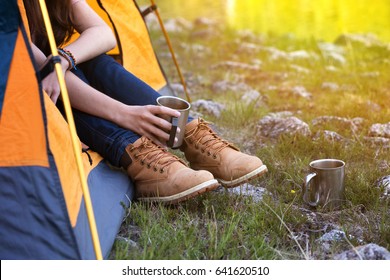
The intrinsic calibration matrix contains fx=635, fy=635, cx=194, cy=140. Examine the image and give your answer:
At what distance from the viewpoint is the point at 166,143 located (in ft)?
7.83

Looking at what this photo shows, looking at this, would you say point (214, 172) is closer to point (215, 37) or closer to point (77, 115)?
point (77, 115)

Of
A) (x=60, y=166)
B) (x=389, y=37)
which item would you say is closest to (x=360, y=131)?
(x=60, y=166)

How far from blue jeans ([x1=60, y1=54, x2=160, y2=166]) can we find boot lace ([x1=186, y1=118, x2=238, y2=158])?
205mm

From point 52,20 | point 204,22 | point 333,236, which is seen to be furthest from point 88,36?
point 204,22

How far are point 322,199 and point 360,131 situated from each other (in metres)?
1.07

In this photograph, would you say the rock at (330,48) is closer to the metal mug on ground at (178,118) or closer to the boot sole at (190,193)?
the metal mug on ground at (178,118)

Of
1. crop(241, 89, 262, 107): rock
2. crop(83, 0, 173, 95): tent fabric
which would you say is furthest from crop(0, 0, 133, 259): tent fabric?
crop(241, 89, 262, 107): rock

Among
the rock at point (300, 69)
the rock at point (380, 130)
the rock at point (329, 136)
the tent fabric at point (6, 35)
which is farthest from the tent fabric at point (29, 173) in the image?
the rock at point (300, 69)

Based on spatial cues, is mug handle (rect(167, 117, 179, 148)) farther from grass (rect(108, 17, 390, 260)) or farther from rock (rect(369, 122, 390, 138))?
rock (rect(369, 122, 390, 138))

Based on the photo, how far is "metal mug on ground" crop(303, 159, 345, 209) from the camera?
233 centimetres

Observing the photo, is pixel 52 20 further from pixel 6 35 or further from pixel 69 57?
pixel 6 35

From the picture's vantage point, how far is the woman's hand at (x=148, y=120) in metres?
2.31

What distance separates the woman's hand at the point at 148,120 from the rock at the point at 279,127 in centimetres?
102

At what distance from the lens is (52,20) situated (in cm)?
243
